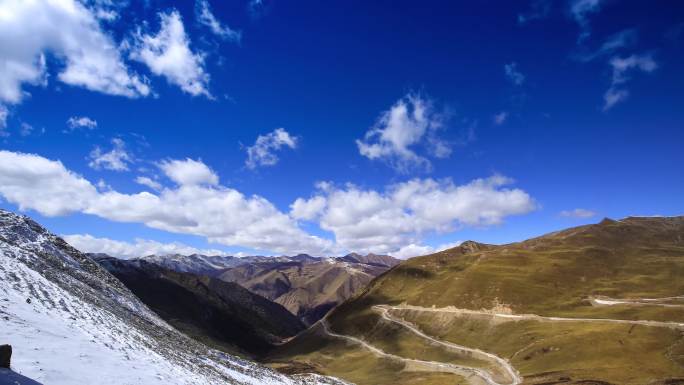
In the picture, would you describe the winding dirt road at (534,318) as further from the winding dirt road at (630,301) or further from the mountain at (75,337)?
the mountain at (75,337)

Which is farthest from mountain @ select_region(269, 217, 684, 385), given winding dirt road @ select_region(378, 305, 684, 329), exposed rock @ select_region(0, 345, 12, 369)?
exposed rock @ select_region(0, 345, 12, 369)

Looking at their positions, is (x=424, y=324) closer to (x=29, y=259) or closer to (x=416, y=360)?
(x=416, y=360)

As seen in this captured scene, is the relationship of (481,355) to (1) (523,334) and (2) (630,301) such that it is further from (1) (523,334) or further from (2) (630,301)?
(2) (630,301)

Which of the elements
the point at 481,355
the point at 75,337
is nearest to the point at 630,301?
the point at 481,355

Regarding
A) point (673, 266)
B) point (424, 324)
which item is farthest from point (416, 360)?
point (673, 266)

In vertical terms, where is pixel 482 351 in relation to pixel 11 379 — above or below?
below

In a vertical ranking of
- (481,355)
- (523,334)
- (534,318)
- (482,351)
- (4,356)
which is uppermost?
(534,318)
